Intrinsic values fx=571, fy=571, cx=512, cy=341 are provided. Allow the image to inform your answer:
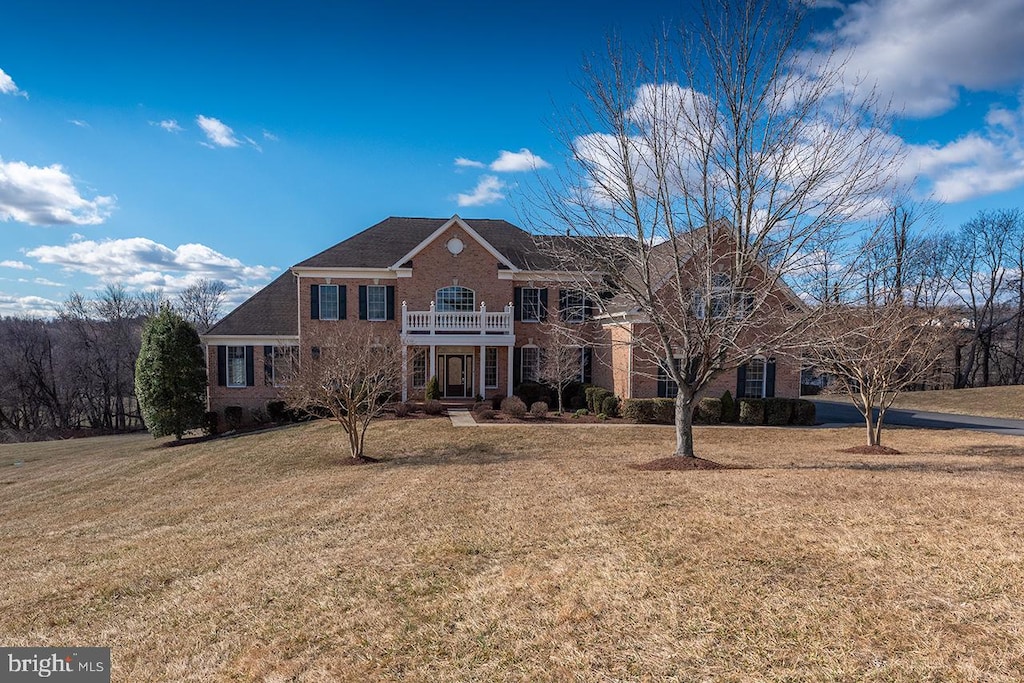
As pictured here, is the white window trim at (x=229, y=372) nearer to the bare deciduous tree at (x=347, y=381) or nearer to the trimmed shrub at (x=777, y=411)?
the bare deciduous tree at (x=347, y=381)

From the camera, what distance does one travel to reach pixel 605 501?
28.6 feet

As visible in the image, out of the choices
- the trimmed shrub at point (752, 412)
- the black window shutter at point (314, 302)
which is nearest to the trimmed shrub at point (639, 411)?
the trimmed shrub at point (752, 412)

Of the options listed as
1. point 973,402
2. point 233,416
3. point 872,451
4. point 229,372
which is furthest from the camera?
point 973,402

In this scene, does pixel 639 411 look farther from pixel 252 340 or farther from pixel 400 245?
pixel 252 340

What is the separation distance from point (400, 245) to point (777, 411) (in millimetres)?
17479

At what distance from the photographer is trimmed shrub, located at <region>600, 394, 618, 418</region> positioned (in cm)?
2078

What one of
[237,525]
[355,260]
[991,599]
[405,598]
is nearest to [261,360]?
[355,260]

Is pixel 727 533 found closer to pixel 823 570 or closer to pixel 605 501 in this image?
pixel 823 570

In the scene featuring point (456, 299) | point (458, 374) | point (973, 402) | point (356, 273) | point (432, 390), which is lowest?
point (973, 402)

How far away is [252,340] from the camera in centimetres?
2503

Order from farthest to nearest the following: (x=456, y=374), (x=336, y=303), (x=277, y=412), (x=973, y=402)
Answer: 1. (x=973, y=402)
2. (x=456, y=374)
3. (x=336, y=303)
4. (x=277, y=412)

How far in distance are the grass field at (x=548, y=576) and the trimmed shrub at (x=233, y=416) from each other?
11.5m

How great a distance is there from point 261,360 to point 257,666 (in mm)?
22448

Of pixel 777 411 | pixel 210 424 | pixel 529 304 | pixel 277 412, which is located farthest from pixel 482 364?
pixel 777 411
